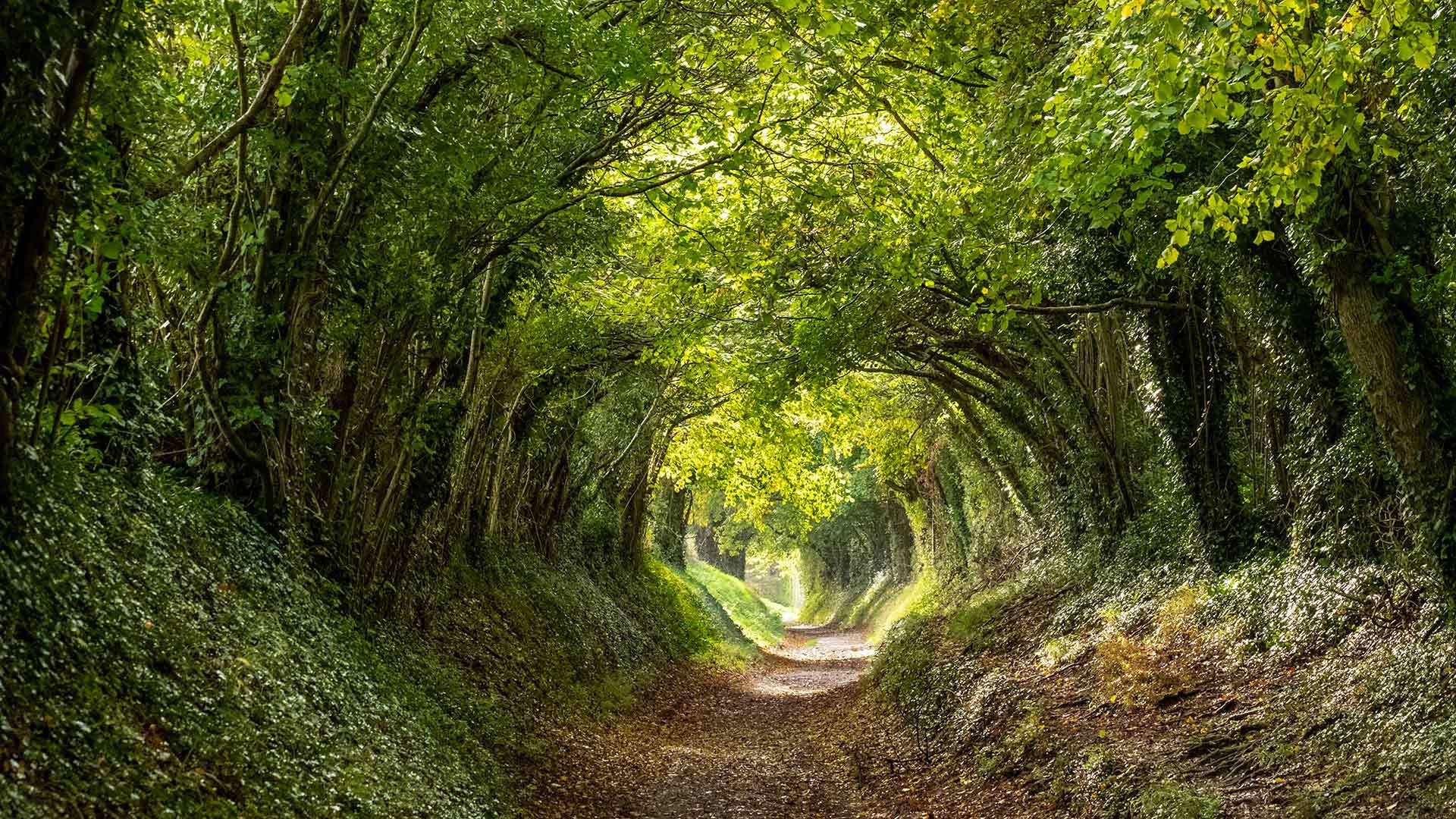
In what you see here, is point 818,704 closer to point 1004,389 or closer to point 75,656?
point 1004,389

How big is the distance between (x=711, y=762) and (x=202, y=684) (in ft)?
25.5

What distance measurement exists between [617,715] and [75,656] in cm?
1048

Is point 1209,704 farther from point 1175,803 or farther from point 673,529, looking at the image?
point 673,529

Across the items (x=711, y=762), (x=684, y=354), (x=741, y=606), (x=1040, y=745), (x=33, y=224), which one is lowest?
(x=741, y=606)

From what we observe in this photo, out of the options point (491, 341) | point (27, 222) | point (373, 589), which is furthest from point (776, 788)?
point (27, 222)

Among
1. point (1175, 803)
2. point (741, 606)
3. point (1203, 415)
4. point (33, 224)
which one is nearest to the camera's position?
point (33, 224)

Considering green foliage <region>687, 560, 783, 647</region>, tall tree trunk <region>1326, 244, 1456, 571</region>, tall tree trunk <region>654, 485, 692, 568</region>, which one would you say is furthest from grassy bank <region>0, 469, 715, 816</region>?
green foliage <region>687, 560, 783, 647</region>

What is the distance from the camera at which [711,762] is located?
41.0 ft

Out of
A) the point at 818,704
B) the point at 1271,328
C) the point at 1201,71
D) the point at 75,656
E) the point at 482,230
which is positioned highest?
the point at 482,230

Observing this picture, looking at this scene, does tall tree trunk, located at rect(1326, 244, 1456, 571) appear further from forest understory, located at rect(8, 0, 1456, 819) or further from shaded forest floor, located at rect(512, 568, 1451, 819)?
shaded forest floor, located at rect(512, 568, 1451, 819)

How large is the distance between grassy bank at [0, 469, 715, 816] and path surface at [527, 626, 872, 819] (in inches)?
35.9

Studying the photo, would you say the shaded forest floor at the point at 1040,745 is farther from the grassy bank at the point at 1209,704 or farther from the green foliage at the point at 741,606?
the green foliage at the point at 741,606

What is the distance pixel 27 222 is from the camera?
14.8 feet

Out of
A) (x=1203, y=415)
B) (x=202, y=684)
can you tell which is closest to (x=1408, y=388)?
(x=1203, y=415)
